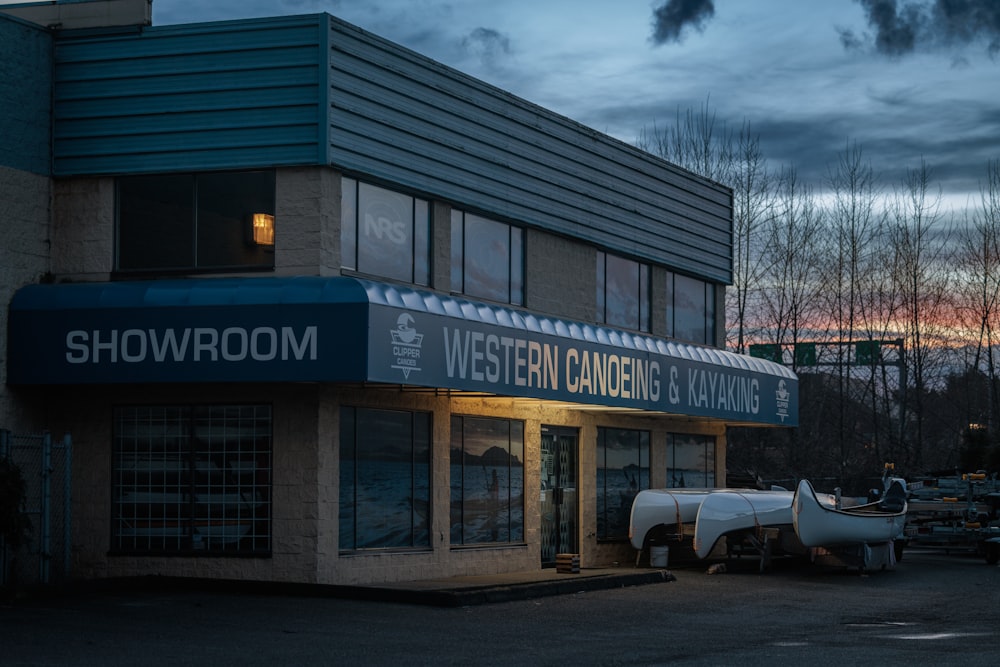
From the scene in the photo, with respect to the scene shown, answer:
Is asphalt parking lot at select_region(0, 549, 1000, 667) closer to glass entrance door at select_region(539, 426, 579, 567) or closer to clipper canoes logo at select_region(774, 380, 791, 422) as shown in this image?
glass entrance door at select_region(539, 426, 579, 567)

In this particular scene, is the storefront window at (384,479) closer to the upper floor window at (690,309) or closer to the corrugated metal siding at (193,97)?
the corrugated metal siding at (193,97)

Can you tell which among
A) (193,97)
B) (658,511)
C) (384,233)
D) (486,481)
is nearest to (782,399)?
(658,511)

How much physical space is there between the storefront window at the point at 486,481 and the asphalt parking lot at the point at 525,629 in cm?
274

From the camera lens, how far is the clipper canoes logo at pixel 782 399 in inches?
1259

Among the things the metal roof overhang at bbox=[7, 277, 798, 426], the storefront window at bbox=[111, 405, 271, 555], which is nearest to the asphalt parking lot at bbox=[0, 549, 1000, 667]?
the storefront window at bbox=[111, 405, 271, 555]

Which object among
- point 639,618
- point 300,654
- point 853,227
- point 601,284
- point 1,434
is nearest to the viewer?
point 300,654

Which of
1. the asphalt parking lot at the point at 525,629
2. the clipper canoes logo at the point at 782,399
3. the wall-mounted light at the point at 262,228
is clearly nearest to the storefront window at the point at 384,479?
the asphalt parking lot at the point at 525,629

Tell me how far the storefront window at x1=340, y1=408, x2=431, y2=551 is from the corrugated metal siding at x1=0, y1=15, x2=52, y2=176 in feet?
19.4

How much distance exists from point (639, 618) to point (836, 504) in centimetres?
1244

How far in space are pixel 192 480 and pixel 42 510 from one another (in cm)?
207

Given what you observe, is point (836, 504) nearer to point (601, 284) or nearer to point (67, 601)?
point (601, 284)

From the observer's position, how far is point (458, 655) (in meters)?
13.4

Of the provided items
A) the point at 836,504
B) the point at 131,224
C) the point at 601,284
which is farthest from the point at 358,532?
the point at 836,504

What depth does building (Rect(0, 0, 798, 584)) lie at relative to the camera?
63.0 feet
